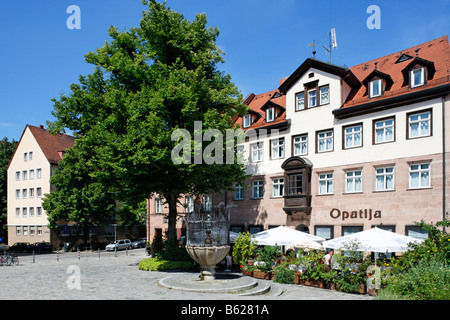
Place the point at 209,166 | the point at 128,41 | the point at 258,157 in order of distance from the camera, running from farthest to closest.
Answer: the point at 258,157
the point at 128,41
the point at 209,166

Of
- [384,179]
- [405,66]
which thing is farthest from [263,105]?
[384,179]

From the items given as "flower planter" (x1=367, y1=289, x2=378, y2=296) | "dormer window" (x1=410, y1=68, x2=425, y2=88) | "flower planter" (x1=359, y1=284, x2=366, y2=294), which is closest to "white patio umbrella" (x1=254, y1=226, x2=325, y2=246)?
"flower planter" (x1=359, y1=284, x2=366, y2=294)

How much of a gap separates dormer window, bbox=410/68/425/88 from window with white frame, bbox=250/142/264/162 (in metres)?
12.3

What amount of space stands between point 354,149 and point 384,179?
9.32 ft

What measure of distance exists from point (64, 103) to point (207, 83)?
9.54 meters

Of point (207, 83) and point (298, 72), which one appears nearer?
point (207, 83)

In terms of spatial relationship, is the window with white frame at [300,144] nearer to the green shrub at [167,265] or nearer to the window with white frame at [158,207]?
the green shrub at [167,265]

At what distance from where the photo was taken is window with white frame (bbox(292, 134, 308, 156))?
29.4 metres

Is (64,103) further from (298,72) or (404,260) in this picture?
(404,260)

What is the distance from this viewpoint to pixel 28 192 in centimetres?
5525

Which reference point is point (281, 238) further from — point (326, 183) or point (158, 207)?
point (158, 207)

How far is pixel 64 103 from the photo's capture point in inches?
1016
